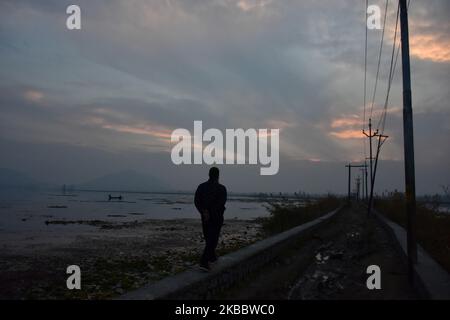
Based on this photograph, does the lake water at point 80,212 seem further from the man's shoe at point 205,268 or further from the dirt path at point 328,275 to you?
the man's shoe at point 205,268

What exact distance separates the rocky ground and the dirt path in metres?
3.00

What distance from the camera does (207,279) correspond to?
251 inches

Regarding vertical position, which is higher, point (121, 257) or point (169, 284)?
point (169, 284)

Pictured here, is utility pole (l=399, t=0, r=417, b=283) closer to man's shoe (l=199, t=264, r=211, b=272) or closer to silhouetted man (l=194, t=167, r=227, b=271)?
silhouetted man (l=194, t=167, r=227, b=271)

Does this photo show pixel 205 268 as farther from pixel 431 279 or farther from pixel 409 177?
pixel 409 177

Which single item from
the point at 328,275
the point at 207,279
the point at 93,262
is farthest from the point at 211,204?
the point at 93,262

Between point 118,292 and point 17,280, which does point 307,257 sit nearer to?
point 118,292

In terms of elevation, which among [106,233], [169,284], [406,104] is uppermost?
[406,104]

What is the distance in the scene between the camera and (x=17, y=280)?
1082 centimetres

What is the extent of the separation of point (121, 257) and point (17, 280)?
4.27 metres

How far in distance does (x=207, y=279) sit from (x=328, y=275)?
3614 mm

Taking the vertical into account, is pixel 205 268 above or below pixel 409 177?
below
